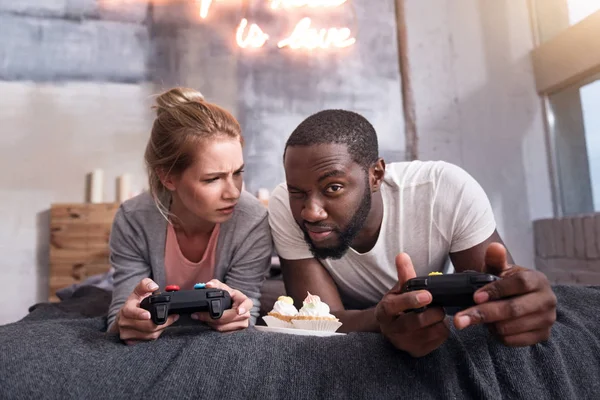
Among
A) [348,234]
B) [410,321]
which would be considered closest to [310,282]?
[348,234]

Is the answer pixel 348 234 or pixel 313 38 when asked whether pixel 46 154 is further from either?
pixel 348 234

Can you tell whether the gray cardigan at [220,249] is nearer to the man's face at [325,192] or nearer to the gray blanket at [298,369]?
the man's face at [325,192]

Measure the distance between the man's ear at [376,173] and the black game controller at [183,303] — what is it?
53 cm

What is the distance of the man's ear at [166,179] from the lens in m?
1.30

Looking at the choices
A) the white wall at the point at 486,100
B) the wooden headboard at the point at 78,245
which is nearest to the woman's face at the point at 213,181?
the wooden headboard at the point at 78,245

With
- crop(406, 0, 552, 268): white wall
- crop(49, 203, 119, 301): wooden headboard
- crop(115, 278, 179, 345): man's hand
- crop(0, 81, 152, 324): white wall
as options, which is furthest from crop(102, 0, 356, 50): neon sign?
crop(115, 278, 179, 345): man's hand

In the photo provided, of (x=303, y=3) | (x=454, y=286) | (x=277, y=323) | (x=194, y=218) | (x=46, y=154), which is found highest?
(x=303, y=3)

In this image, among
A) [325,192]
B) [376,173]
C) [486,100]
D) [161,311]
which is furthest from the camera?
[486,100]

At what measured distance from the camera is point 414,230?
119 centimetres

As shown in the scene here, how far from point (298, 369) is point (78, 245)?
224 cm

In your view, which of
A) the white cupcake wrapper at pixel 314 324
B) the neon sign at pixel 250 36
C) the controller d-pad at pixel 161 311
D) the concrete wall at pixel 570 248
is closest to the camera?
the controller d-pad at pixel 161 311

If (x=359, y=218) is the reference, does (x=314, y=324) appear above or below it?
below

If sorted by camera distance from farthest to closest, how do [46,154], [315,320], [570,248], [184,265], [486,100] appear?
[486,100] → [46,154] → [570,248] → [184,265] → [315,320]

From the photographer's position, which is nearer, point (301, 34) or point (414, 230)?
point (414, 230)
